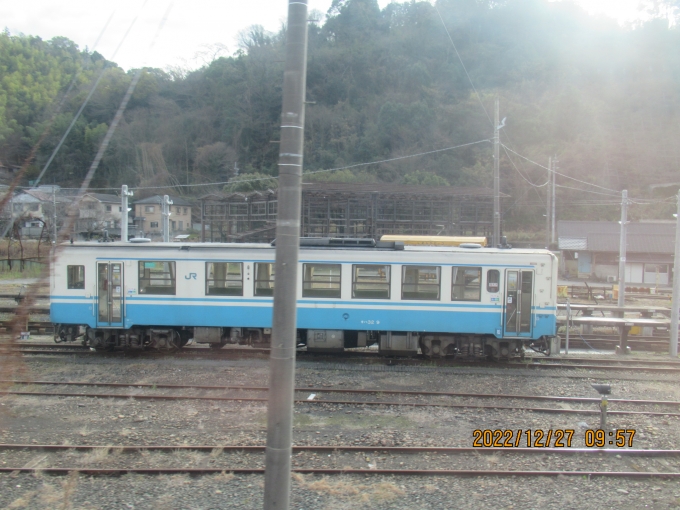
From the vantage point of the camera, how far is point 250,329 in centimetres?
1225

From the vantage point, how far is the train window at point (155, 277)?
12.0 metres

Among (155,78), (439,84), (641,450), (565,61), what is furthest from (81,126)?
(565,61)

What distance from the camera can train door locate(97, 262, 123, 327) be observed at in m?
12.0

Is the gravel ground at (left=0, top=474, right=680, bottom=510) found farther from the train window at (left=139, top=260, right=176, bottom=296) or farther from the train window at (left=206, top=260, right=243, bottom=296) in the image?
the train window at (left=139, top=260, right=176, bottom=296)

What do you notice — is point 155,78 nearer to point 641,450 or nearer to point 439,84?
point 439,84

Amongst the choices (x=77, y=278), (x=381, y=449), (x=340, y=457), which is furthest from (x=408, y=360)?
(x=77, y=278)

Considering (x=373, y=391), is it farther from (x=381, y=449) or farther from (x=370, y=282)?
(x=370, y=282)

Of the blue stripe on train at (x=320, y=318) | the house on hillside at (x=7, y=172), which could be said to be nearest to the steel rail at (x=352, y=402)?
the blue stripe on train at (x=320, y=318)

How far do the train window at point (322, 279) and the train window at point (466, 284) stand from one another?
8.57 feet

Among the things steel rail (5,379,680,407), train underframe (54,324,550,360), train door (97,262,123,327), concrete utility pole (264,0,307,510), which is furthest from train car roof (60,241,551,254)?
concrete utility pole (264,0,307,510)

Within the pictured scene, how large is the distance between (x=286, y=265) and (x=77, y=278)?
9957 millimetres

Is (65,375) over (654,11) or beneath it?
beneath

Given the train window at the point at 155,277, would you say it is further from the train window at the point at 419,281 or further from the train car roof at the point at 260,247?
the train window at the point at 419,281

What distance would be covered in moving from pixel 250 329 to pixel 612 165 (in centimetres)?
4868
